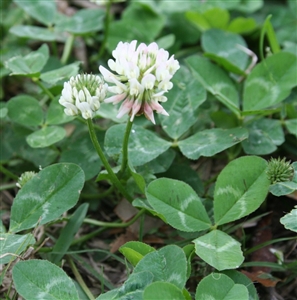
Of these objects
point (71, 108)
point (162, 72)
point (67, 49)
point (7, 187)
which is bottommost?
point (7, 187)

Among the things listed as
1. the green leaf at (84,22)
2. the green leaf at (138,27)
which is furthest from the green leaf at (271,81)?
the green leaf at (84,22)

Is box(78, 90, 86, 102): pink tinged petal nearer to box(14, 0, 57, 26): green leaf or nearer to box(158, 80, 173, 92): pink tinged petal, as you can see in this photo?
box(158, 80, 173, 92): pink tinged petal

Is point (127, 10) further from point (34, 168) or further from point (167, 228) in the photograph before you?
point (167, 228)

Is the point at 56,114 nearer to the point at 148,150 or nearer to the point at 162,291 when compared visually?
the point at 148,150

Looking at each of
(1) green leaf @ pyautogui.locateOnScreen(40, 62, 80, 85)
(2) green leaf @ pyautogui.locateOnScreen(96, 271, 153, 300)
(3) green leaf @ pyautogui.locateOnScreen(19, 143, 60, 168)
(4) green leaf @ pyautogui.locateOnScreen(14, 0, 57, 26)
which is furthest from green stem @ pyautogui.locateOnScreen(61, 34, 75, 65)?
(2) green leaf @ pyautogui.locateOnScreen(96, 271, 153, 300)

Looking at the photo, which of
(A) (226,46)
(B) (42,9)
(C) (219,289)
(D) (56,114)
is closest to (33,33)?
(B) (42,9)

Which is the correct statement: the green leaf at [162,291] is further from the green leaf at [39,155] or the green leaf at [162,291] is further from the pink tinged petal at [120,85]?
the green leaf at [39,155]
